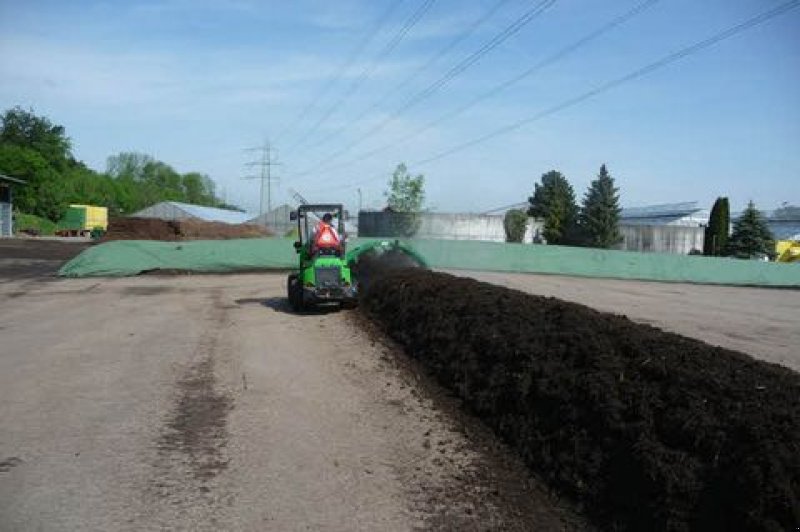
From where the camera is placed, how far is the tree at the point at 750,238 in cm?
5500

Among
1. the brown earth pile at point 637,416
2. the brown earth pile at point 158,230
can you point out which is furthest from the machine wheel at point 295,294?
the brown earth pile at point 158,230

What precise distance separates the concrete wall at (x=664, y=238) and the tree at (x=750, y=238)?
32.0ft

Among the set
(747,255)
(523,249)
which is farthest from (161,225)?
(747,255)

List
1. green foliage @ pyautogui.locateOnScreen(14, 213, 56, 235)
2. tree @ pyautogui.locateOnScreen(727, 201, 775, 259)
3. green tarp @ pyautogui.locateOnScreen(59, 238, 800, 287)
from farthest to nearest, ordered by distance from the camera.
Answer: green foliage @ pyautogui.locateOnScreen(14, 213, 56, 235), tree @ pyautogui.locateOnScreen(727, 201, 775, 259), green tarp @ pyautogui.locateOnScreen(59, 238, 800, 287)

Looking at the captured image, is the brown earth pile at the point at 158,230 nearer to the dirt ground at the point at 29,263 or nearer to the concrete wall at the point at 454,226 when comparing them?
the dirt ground at the point at 29,263

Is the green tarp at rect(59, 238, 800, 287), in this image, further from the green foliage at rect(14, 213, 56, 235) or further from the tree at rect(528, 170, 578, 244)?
the green foliage at rect(14, 213, 56, 235)

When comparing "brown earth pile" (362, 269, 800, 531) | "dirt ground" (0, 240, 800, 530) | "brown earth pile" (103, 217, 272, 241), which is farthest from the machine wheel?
"brown earth pile" (103, 217, 272, 241)

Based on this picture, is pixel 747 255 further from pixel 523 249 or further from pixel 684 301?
pixel 684 301

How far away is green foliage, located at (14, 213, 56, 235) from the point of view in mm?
83619

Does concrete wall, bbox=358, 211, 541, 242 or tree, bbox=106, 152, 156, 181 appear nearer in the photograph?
concrete wall, bbox=358, 211, 541, 242

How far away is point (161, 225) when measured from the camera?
170 feet

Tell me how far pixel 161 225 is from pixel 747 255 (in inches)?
1628

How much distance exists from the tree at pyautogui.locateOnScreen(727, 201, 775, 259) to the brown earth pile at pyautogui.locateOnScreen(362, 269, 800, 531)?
49856 millimetres

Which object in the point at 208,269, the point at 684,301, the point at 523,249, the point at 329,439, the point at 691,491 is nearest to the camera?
the point at 691,491
